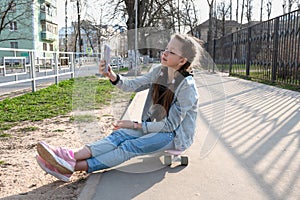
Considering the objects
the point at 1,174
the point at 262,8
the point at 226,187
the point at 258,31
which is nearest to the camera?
the point at 226,187

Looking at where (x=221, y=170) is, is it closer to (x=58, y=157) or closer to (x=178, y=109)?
(x=178, y=109)

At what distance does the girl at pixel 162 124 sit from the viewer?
2459 mm

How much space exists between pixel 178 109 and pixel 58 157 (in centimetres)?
103

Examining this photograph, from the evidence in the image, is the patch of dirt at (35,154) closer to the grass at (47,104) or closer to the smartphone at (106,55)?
the grass at (47,104)

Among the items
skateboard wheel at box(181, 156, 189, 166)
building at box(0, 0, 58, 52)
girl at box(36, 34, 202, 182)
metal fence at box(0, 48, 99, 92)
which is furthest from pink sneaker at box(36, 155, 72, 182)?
building at box(0, 0, 58, 52)

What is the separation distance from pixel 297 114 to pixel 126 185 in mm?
3888

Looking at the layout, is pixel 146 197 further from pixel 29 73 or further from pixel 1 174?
pixel 29 73

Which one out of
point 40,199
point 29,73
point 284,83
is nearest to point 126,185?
point 40,199

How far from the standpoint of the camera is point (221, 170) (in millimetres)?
2697

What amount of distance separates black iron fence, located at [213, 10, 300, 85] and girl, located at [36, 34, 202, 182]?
7104 mm

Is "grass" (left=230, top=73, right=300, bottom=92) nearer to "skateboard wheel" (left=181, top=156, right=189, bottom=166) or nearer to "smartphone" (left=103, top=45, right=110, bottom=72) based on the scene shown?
"skateboard wheel" (left=181, top=156, right=189, bottom=166)

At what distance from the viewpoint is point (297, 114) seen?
16.8ft

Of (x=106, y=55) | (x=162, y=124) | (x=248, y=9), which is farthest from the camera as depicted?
(x=248, y=9)

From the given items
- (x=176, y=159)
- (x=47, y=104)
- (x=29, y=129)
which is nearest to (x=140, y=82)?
(x=176, y=159)
